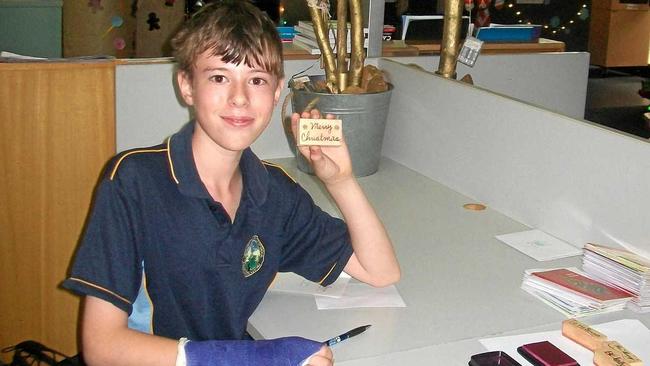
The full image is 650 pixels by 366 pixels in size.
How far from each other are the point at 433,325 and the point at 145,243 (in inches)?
18.2

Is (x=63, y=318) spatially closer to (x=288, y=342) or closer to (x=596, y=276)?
(x=288, y=342)

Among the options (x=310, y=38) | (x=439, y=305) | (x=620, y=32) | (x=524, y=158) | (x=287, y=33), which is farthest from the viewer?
(x=620, y=32)

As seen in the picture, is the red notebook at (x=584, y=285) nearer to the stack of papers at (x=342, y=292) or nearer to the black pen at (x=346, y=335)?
the stack of papers at (x=342, y=292)

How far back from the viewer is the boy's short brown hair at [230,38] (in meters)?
1.24

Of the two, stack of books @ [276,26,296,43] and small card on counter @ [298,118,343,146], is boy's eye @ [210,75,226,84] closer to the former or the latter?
small card on counter @ [298,118,343,146]

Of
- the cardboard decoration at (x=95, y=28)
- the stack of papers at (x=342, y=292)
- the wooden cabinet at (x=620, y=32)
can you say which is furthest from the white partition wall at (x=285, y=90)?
the wooden cabinet at (x=620, y=32)

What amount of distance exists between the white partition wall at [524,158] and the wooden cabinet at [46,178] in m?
0.78

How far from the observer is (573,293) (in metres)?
1.36

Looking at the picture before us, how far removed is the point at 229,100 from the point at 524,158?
0.80 metres

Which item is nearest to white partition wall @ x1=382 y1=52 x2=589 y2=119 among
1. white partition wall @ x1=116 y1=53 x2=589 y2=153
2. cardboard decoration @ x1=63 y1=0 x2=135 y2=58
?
white partition wall @ x1=116 y1=53 x2=589 y2=153

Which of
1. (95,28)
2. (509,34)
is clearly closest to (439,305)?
(509,34)

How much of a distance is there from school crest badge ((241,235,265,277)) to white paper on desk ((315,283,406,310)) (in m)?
0.13

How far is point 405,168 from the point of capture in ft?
7.26

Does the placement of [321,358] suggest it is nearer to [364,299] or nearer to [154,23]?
[364,299]
